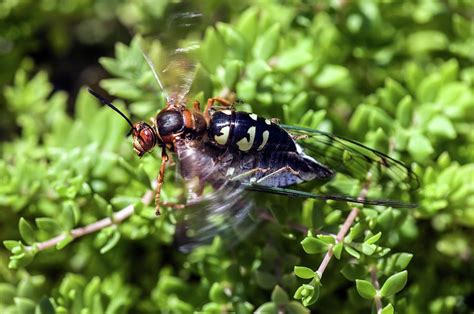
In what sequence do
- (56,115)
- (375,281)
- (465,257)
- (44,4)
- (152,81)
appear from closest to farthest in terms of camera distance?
(375,281) < (152,81) < (465,257) < (56,115) < (44,4)

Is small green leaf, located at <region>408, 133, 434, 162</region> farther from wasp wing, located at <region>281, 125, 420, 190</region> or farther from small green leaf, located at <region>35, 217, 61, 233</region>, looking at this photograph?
small green leaf, located at <region>35, 217, 61, 233</region>

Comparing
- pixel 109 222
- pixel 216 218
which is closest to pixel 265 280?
pixel 216 218

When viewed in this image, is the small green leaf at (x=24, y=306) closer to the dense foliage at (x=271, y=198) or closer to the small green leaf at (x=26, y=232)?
the dense foliage at (x=271, y=198)

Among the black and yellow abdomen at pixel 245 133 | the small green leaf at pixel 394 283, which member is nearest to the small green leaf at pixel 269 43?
the black and yellow abdomen at pixel 245 133

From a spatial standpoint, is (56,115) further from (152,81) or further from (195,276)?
(195,276)

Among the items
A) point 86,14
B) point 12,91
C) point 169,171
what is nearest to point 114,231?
point 169,171

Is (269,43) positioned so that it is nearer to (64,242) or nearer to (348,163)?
(348,163)
